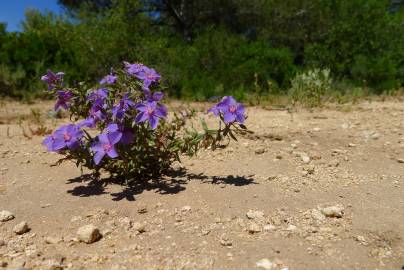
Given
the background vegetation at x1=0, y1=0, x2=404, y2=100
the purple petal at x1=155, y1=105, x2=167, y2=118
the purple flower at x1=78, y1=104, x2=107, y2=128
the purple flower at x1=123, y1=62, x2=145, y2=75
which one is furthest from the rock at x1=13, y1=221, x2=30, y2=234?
the background vegetation at x1=0, y1=0, x2=404, y2=100

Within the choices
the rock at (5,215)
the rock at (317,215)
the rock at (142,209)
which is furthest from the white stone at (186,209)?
the rock at (5,215)

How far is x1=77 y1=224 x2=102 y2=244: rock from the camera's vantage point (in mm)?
1938

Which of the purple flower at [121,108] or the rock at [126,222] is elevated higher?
the purple flower at [121,108]

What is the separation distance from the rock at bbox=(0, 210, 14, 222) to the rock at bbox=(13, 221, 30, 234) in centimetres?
15

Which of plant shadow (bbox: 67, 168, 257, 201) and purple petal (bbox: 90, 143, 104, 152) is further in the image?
plant shadow (bbox: 67, 168, 257, 201)

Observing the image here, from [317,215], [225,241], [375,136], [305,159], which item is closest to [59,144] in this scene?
[225,241]

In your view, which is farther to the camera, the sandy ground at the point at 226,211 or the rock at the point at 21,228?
the rock at the point at 21,228

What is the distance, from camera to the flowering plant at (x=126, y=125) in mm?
2262

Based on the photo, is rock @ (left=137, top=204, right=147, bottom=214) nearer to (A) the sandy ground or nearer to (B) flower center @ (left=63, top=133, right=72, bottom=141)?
(A) the sandy ground

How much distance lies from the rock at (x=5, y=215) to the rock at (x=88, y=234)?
18.0 inches

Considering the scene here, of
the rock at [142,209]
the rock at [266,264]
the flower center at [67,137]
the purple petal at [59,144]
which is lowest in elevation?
the rock at [266,264]

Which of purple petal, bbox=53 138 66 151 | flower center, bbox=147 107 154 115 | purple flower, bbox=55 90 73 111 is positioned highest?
purple flower, bbox=55 90 73 111

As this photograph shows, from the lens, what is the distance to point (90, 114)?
246 centimetres

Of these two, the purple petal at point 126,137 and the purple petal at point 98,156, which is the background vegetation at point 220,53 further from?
the purple petal at point 98,156
